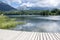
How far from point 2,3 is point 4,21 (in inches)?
21.4

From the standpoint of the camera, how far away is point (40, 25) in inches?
130

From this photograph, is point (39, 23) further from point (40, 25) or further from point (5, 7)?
point (5, 7)

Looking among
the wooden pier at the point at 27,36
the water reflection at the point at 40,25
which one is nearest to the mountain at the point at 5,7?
the water reflection at the point at 40,25

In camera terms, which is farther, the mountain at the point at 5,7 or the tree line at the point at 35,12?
the mountain at the point at 5,7

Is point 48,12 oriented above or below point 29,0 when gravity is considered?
below

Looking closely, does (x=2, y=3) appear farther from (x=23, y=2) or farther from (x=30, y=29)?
(x=30, y=29)

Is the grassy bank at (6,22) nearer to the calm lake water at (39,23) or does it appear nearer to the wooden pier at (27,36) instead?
the calm lake water at (39,23)

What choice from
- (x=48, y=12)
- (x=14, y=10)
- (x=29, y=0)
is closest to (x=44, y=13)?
(x=48, y=12)

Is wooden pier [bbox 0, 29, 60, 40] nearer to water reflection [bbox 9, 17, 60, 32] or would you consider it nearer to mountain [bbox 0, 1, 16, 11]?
water reflection [bbox 9, 17, 60, 32]

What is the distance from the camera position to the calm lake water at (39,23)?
3.19m

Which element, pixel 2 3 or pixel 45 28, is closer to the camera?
pixel 45 28

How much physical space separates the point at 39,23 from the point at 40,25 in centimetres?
7

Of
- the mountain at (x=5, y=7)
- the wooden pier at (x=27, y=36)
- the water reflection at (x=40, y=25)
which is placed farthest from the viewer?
the mountain at (x=5, y=7)

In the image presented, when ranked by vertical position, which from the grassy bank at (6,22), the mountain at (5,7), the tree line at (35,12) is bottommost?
the grassy bank at (6,22)
